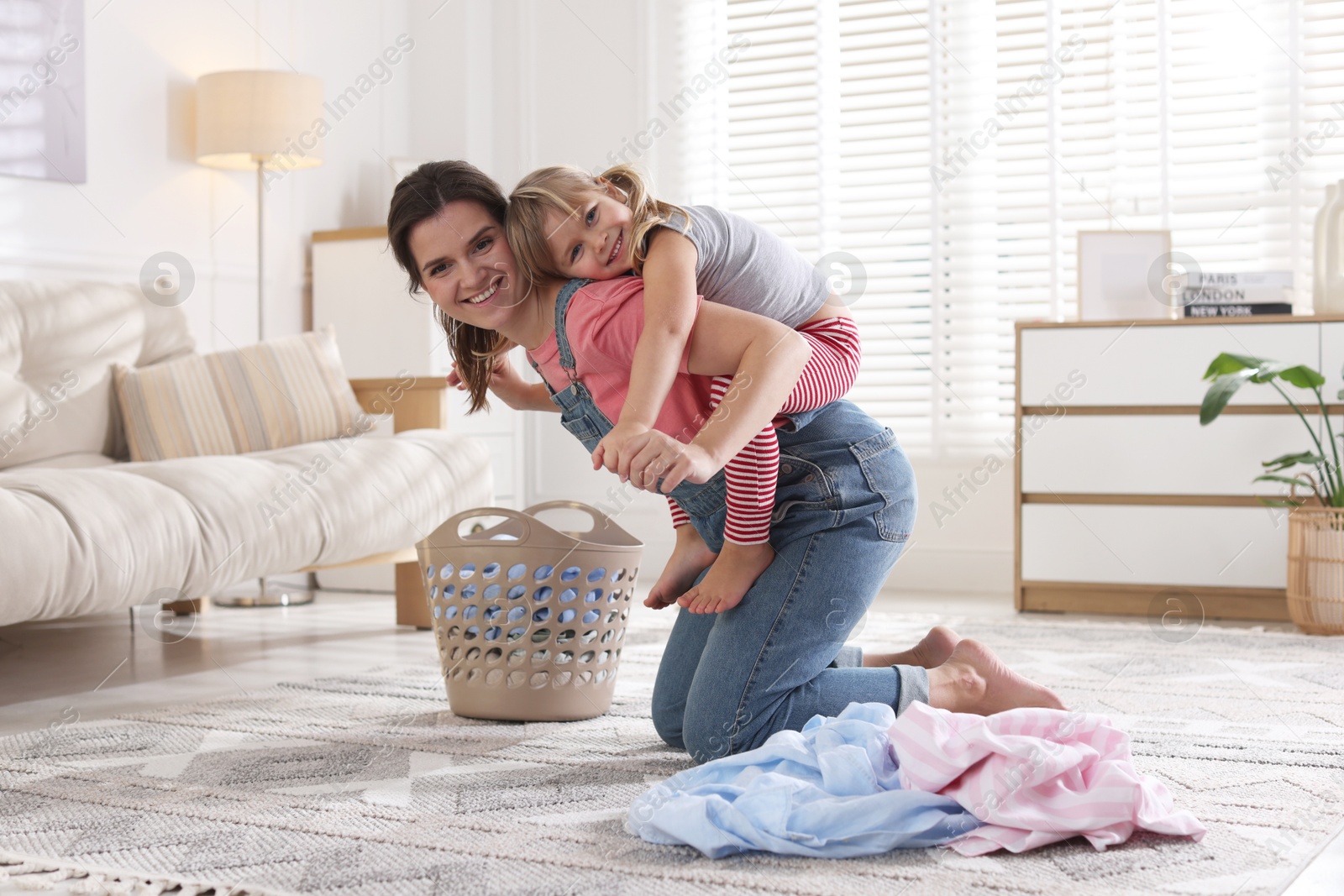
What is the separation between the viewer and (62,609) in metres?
1.72

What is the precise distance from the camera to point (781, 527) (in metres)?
1.46

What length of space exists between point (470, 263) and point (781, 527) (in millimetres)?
483

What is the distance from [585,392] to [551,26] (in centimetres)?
290

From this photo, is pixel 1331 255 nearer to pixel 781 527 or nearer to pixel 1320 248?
pixel 1320 248

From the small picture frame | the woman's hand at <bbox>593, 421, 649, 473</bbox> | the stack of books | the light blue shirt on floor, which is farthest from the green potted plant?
the woman's hand at <bbox>593, 421, 649, 473</bbox>

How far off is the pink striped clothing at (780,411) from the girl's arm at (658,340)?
0.32ft

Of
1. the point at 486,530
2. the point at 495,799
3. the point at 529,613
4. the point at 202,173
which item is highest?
the point at 202,173

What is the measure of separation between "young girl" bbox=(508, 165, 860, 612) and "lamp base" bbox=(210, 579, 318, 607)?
2.12 metres

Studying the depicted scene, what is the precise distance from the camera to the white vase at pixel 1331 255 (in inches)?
114

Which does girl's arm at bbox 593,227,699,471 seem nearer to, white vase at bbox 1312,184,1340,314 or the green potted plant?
the green potted plant

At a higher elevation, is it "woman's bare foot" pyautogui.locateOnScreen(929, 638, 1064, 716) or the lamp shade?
the lamp shade

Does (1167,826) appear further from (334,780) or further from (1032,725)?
(334,780)

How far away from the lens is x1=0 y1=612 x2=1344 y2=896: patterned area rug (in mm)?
1055

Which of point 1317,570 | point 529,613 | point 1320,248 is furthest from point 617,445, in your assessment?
point 1320,248
